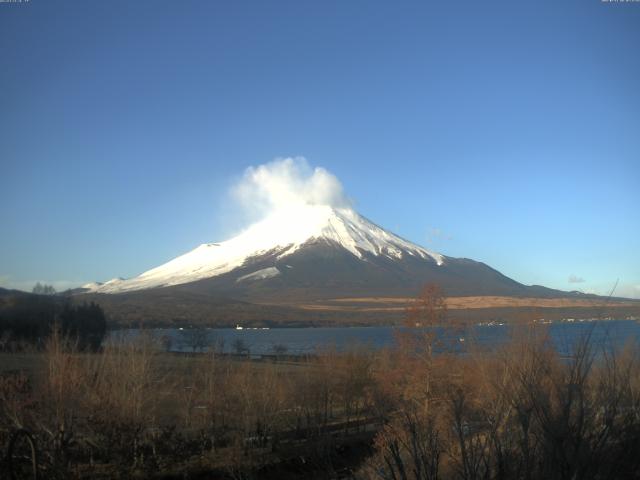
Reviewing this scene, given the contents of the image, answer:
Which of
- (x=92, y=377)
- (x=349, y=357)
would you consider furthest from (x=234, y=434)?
(x=349, y=357)

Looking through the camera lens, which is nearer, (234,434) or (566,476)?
(566,476)

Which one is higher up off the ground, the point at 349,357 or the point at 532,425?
the point at 532,425

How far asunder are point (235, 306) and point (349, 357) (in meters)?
139

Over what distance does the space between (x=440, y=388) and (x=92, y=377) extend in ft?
42.8

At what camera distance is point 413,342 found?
25875mm

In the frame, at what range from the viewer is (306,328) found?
154 meters

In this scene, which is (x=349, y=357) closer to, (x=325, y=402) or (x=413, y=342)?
(x=325, y=402)

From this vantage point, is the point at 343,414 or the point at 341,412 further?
the point at 341,412

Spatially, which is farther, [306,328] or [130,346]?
[306,328]

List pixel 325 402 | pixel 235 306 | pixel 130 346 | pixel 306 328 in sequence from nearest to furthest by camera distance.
Result: pixel 130 346
pixel 325 402
pixel 306 328
pixel 235 306

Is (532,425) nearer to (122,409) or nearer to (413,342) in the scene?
(122,409)

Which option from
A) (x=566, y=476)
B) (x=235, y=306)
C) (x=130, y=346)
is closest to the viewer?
(x=566, y=476)

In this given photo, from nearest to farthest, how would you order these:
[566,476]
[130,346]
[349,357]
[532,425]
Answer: [566,476]
[532,425]
[130,346]
[349,357]

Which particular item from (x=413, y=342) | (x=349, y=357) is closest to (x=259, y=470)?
(x=413, y=342)
